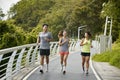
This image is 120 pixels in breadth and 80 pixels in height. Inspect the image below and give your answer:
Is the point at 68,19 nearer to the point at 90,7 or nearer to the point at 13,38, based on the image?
the point at 90,7

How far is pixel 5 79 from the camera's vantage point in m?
13.3

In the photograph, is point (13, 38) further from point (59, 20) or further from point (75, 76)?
point (59, 20)

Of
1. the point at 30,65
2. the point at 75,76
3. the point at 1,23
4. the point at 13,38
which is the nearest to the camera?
the point at 75,76

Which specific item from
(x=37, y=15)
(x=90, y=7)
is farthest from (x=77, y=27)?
(x=37, y=15)

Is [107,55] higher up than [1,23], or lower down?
lower down

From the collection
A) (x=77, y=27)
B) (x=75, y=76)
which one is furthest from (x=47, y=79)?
(x=77, y=27)

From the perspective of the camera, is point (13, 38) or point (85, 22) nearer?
point (13, 38)

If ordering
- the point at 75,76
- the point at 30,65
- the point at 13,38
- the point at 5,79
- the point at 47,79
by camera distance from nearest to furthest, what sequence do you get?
the point at 5,79 < the point at 47,79 < the point at 75,76 < the point at 30,65 < the point at 13,38

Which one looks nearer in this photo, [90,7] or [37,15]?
[90,7]

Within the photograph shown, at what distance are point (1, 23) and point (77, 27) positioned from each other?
214 ft

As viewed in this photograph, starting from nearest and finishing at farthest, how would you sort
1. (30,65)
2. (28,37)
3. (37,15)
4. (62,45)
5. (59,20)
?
(62,45)
(30,65)
(28,37)
(59,20)
(37,15)

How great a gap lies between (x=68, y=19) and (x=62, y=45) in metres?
81.9

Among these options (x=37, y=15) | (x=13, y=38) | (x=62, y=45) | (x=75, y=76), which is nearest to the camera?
(x=75, y=76)

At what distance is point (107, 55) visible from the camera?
27.0 meters
